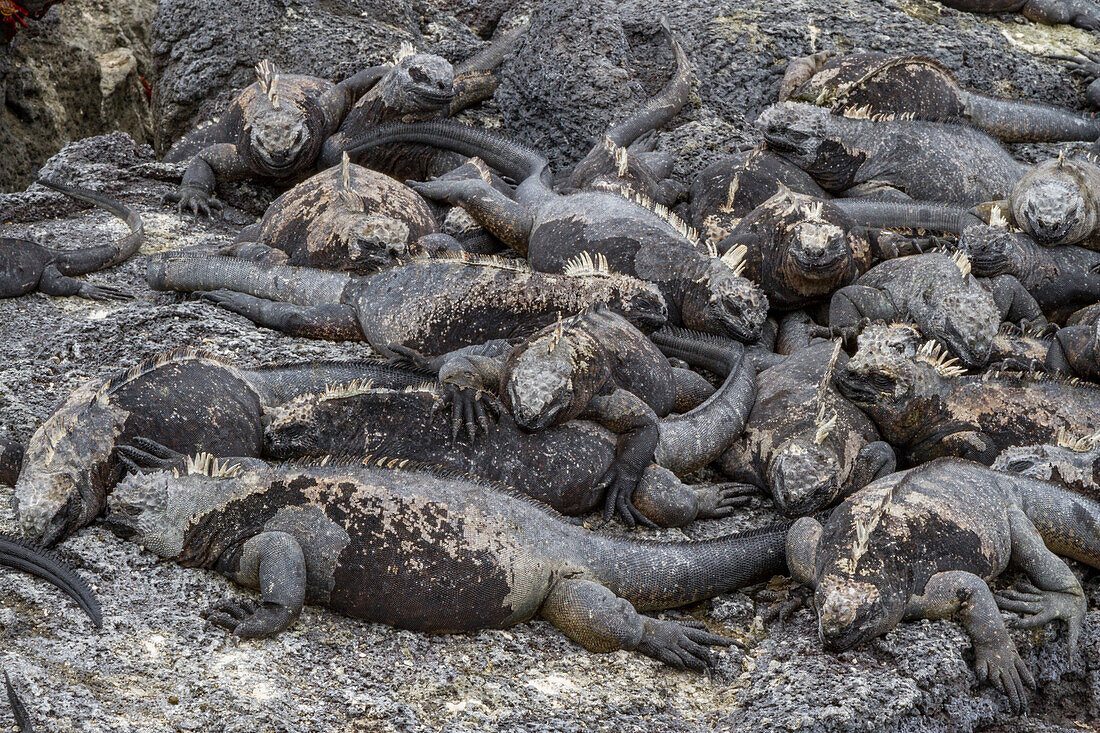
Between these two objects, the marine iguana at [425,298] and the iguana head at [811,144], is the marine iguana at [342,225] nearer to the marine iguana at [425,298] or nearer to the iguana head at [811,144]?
the marine iguana at [425,298]

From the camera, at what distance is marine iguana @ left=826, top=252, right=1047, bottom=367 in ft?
15.7

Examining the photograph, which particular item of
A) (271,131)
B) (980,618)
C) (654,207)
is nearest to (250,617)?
(980,618)

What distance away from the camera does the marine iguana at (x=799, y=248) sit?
16.7 feet

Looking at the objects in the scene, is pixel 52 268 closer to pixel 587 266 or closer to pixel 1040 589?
pixel 587 266

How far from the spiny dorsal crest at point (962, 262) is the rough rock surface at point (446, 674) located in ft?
5.33

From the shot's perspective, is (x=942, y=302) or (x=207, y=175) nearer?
(x=942, y=302)

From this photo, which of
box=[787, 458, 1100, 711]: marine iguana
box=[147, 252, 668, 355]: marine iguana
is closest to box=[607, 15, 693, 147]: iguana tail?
box=[147, 252, 668, 355]: marine iguana

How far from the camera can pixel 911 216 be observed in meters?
5.77

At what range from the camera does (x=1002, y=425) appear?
175 inches

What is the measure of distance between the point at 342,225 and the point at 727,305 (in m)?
1.90

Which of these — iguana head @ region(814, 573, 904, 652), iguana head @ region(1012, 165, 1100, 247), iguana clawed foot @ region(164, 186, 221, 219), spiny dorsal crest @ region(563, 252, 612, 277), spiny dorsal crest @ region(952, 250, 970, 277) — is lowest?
iguana head @ region(814, 573, 904, 652)

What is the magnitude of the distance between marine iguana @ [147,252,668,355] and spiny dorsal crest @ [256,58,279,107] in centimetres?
155

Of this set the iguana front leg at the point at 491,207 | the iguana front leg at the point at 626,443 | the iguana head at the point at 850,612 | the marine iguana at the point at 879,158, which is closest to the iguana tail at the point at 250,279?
the iguana front leg at the point at 491,207

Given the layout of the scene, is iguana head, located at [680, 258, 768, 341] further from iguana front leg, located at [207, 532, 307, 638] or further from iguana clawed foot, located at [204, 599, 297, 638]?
iguana clawed foot, located at [204, 599, 297, 638]
